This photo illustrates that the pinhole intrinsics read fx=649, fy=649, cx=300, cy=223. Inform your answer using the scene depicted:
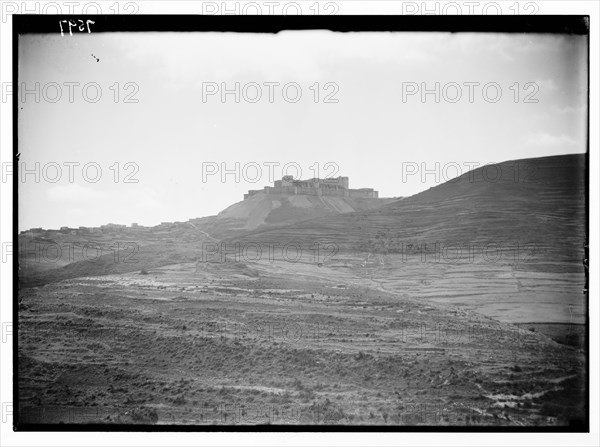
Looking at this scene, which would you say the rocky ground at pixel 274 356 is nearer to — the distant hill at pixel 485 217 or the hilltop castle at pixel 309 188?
the distant hill at pixel 485 217

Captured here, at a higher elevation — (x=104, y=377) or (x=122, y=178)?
(x=122, y=178)

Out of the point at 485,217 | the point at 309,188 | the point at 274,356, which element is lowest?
the point at 274,356

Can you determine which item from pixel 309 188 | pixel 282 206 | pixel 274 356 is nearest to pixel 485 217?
pixel 309 188

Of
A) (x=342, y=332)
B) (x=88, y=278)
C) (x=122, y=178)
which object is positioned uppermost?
(x=122, y=178)

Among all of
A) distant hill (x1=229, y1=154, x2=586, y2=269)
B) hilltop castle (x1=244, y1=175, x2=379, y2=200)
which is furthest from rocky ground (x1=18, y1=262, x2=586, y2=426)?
hilltop castle (x1=244, y1=175, x2=379, y2=200)

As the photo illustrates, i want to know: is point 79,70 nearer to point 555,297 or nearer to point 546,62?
point 546,62

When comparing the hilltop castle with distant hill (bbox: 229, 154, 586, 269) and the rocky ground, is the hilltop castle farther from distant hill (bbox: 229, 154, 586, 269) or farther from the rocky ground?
the rocky ground

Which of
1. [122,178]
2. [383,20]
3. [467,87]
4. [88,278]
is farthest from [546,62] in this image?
[88,278]

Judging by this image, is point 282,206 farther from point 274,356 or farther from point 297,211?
point 274,356

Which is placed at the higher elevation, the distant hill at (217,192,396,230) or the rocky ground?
the distant hill at (217,192,396,230)
